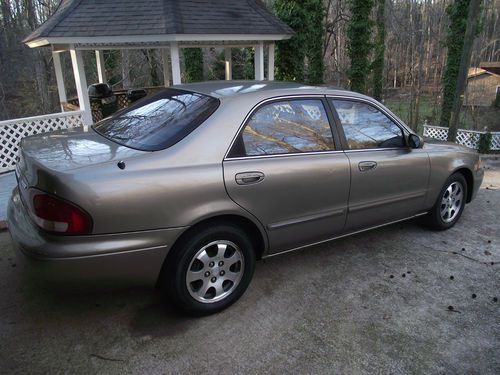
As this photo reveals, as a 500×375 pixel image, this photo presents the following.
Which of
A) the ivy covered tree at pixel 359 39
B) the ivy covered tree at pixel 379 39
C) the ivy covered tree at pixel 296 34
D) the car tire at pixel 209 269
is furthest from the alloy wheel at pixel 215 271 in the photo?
the ivy covered tree at pixel 379 39

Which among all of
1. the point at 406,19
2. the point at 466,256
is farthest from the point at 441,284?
the point at 406,19

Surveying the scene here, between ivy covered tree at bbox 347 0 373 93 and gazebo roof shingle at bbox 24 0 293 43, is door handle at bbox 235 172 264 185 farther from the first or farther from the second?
ivy covered tree at bbox 347 0 373 93

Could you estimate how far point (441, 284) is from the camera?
3.35m

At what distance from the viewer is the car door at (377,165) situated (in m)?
3.40

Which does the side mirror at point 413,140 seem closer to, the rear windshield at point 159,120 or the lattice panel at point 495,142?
the rear windshield at point 159,120

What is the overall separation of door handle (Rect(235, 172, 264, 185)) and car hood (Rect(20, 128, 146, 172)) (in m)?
0.67

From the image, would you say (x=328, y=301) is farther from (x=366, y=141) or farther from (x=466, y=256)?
(x=466, y=256)

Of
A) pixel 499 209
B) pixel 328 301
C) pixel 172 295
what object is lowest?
pixel 499 209

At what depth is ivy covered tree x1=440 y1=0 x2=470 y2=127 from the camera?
526 inches

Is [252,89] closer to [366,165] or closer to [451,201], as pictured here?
[366,165]

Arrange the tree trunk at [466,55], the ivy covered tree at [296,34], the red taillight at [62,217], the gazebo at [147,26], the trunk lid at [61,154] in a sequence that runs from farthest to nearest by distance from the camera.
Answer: the ivy covered tree at [296,34]
the tree trunk at [466,55]
the gazebo at [147,26]
the trunk lid at [61,154]
the red taillight at [62,217]

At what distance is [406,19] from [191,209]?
25167 millimetres

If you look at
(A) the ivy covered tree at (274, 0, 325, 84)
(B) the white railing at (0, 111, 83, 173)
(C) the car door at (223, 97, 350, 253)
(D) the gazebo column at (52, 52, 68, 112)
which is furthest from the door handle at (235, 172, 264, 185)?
(A) the ivy covered tree at (274, 0, 325, 84)

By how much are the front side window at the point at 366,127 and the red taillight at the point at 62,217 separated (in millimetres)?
2244
